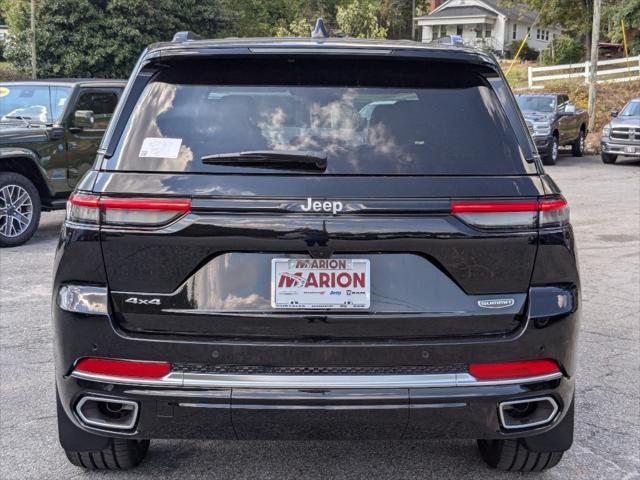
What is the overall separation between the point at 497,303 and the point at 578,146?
22790 mm

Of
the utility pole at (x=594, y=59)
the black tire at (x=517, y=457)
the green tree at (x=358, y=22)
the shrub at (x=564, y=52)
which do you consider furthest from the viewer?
the green tree at (x=358, y=22)

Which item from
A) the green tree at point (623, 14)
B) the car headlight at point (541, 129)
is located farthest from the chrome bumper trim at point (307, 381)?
the green tree at point (623, 14)

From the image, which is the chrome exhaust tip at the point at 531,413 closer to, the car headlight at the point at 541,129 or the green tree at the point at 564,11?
the car headlight at the point at 541,129

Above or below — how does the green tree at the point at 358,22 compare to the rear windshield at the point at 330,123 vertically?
above

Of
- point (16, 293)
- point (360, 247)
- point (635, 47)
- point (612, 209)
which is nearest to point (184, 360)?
point (360, 247)

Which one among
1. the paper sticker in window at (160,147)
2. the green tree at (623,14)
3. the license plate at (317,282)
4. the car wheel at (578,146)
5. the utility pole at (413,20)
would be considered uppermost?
the utility pole at (413,20)

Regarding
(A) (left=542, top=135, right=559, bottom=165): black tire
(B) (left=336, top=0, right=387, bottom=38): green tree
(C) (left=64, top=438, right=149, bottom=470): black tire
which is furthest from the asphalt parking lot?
(B) (left=336, top=0, right=387, bottom=38): green tree

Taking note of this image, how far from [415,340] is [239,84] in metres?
1.19

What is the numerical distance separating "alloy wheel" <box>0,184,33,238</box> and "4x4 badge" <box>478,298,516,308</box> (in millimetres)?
7779

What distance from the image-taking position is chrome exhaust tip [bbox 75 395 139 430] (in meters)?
2.95

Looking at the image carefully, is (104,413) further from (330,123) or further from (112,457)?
(330,123)

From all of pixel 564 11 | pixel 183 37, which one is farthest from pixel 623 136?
pixel 564 11

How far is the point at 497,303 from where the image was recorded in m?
2.87

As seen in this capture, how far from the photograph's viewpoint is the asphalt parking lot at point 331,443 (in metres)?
3.65
